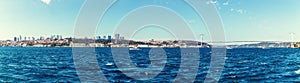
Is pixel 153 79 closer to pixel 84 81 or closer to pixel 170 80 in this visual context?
pixel 170 80

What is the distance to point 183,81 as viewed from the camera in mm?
41375

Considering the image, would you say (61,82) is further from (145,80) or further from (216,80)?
(216,80)

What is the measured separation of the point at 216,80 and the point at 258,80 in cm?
606

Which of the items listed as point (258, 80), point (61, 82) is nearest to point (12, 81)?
point (61, 82)

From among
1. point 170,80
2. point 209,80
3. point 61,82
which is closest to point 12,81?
point 61,82

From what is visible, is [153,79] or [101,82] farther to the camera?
[153,79]

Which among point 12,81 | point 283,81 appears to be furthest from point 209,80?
point 12,81

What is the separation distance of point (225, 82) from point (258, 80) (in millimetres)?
6062

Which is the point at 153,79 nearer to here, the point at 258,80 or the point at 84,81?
the point at 84,81

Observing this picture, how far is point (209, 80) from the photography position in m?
42.3

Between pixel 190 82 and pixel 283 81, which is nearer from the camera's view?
pixel 190 82

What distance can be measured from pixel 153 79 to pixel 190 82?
18.7ft

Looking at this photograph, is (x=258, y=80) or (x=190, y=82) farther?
(x=258, y=80)

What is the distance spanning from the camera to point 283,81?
141 feet
